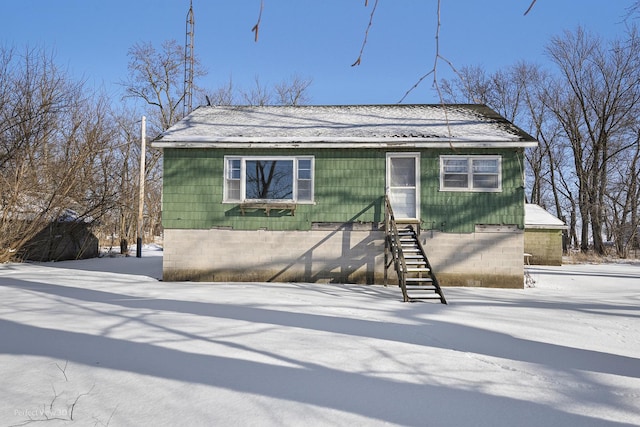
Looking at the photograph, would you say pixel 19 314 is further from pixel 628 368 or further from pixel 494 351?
pixel 628 368

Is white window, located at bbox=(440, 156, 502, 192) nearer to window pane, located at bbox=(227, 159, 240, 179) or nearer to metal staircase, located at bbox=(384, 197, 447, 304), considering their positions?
metal staircase, located at bbox=(384, 197, 447, 304)

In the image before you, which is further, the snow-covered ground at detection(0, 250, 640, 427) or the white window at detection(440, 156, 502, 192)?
the white window at detection(440, 156, 502, 192)

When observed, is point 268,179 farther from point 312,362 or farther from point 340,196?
point 312,362

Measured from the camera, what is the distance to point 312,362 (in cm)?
411

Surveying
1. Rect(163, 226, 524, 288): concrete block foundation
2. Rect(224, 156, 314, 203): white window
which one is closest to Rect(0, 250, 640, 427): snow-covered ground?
Rect(163, 226, 524, 288): concrete block foundation

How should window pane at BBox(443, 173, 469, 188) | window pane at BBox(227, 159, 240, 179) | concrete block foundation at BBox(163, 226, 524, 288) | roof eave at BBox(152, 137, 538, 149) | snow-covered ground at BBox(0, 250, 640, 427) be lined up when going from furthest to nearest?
window pane at BBox(227, 159, 240, 179)
window pane at BBox(443, 173, 469, 188)
concrete block foundation at BBox(163, 226, 524, 288)
roof eave at BBox(152, 137, 538, 149)
snow-covered ground at BBox(0, 250, 640, 427)

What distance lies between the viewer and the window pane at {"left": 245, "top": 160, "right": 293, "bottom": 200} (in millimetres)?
11055

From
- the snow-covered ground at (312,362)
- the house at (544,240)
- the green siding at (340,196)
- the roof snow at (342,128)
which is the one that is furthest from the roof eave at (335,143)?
the house at (544,240)

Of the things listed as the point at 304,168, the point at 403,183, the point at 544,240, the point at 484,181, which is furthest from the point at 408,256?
the point at 544,240

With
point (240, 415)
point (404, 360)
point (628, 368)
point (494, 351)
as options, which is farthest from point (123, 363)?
point (628, 368)

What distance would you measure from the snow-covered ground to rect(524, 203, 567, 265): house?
11.5 metres

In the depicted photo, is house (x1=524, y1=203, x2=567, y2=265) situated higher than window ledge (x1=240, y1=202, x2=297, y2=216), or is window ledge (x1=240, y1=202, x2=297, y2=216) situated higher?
window ledge (x1=240, y1=202, x2=297, y2=216)

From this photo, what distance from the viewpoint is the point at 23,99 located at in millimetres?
15594

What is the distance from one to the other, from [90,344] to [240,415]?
103 inches
